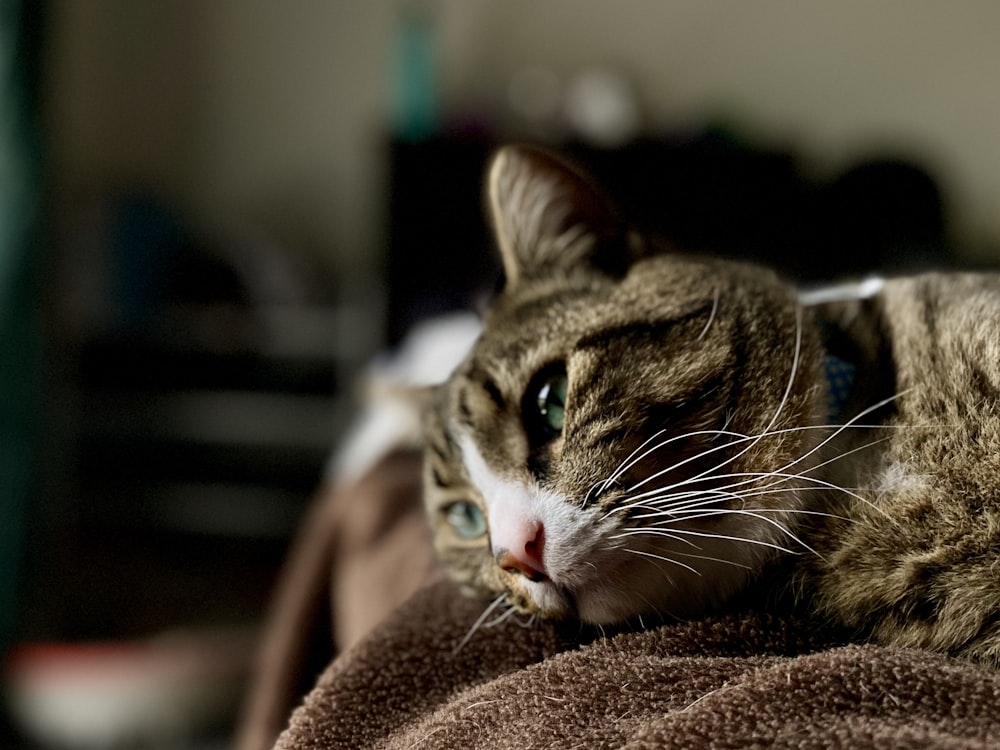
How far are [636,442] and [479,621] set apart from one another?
0.20 m

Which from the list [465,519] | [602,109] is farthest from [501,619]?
A: [602,109]

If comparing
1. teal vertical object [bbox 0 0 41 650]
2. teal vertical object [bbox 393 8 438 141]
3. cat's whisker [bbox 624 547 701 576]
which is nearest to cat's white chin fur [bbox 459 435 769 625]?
cat's whisker [bbox 624 547 701 576]

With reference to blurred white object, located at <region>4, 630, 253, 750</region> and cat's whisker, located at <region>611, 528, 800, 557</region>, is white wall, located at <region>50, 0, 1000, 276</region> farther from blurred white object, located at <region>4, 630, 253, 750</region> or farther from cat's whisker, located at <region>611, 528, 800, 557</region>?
cat's whisker, located at <region>611, 528, 800, 557</region>

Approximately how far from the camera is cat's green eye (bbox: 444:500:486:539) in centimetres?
79

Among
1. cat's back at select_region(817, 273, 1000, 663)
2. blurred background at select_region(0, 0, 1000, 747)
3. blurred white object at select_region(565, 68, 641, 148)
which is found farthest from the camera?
blurred white object at select_region(565, 68, 641, 148)

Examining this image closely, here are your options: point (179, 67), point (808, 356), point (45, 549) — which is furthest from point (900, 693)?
point (179, 67)

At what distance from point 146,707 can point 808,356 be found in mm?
1702

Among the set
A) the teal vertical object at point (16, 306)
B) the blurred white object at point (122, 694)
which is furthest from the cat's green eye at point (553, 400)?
the teal vertical object at point (16, 306)

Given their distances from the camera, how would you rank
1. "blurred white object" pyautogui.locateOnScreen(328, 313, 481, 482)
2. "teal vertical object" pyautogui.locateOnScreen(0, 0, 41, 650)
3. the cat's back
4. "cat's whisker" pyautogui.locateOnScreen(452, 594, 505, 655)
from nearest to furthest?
the cat's back, "cat's whisker" pyautogui.locateOnScreen(452, 594, 505, 655), "blurred white object" pyautogui.locateOnScreen(328, 313, 481, 482), "teal vertical object" pyautogui.locateOnScreen(0, 0, 41, 650)

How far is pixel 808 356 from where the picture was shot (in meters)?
0.70

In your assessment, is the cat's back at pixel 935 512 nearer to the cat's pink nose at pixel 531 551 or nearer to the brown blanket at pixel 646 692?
the brown blanket at pixel 646 692

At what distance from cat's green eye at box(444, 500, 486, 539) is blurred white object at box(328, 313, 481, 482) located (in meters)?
0.52

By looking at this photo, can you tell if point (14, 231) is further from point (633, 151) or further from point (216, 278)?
point (633, 151)

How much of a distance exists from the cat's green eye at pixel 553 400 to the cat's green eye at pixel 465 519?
13 cm
